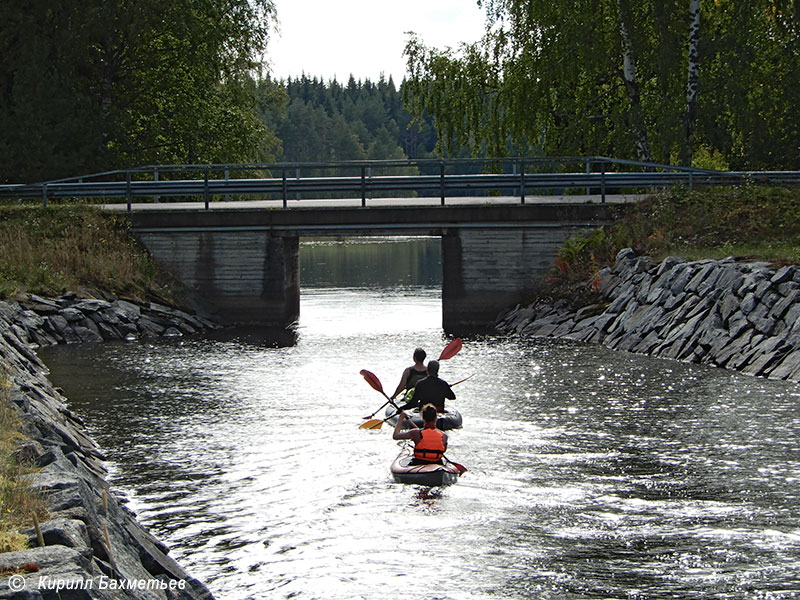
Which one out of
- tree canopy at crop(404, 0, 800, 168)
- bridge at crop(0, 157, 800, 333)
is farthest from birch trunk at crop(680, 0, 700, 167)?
bridge at crop(0, 157, 800, 333)

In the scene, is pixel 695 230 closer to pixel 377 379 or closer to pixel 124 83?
pixel 377 379

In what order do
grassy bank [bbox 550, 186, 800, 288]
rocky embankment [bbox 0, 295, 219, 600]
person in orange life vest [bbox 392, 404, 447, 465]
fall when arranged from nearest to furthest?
rocky embankment [bbox 0, 295, 219, 600] → person in orange life vest [bbox 392, 404, 447, 465] → grassy bank [bbox 550, 186, 800, 288]

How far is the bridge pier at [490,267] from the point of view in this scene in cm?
3300

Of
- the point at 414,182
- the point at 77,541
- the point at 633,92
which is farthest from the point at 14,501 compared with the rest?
the point at 633,92

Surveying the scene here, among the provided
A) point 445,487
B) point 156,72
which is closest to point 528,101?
point 156,72

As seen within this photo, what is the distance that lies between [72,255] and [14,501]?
2439cm

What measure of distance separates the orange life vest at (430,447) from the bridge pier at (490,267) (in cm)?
1731

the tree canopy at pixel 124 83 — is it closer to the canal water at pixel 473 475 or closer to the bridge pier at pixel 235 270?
the bridge pier at pixel 235 270

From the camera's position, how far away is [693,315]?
25.9 meters

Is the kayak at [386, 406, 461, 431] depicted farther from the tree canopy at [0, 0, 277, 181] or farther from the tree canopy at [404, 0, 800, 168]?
the tree canopy at [0, 0, 277, 181]

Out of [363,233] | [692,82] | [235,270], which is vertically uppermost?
[692,82]

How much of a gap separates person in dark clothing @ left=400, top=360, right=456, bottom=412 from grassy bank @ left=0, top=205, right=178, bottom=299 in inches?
601

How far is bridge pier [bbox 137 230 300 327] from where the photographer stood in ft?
111

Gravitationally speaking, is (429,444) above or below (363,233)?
below
